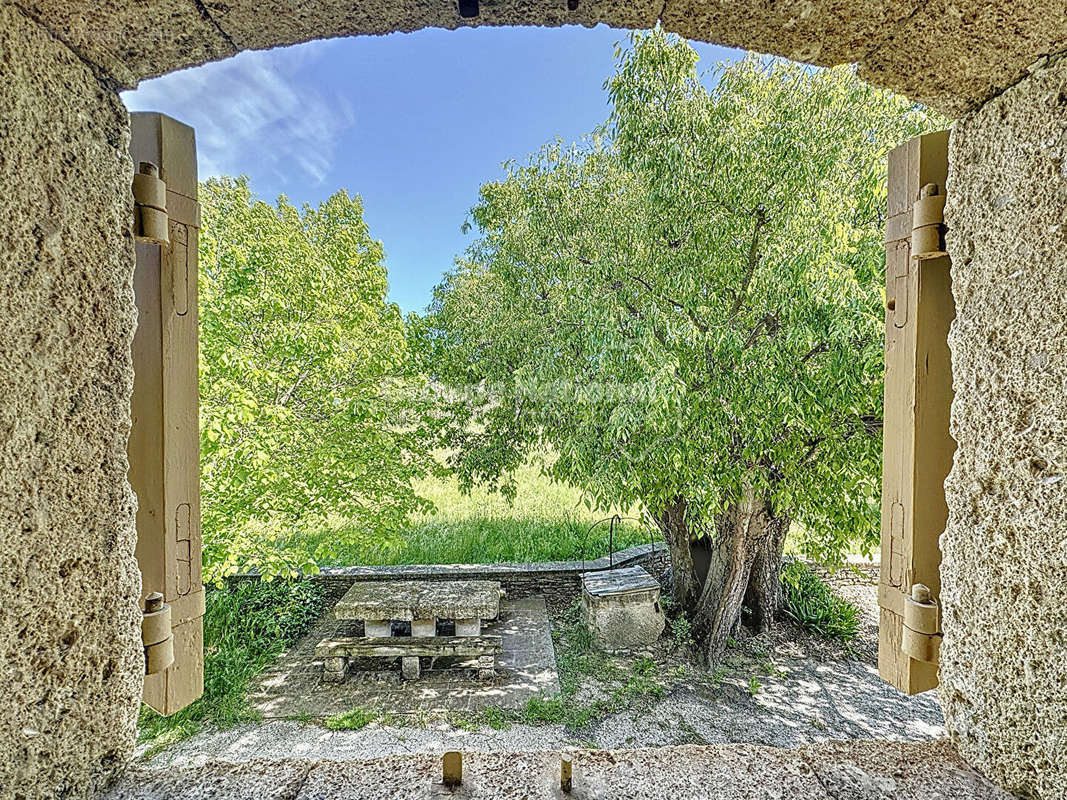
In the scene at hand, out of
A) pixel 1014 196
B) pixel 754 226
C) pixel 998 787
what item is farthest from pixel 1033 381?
pixel 754 226

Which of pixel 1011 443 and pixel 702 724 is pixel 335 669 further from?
pixel 1011 443

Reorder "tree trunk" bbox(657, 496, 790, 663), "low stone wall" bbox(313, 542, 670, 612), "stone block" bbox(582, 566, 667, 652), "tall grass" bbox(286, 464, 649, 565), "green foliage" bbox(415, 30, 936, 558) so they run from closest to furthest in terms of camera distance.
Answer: "green foliage" bbox(415, 30, 936, 558)
"tree trunk" bbox(657, 496, 790, 663)
"stone block" bbox(582, 566, 667, 652)
"low stone wall" bbox(313, 542, 670, 612)
"tall grass" bbox(286, 464, 649, 565)

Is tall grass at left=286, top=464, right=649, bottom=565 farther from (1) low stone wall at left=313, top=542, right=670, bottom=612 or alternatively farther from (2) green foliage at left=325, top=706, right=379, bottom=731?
(2) green foliage at left=325, top=706, right=379, bottom=731

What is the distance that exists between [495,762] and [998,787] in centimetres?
83

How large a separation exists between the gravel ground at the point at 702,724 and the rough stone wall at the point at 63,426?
7.88 ft

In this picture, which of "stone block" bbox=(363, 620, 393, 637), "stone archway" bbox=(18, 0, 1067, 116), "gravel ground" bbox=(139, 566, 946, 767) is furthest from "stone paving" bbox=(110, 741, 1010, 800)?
"stone block" bbox=(363, 620, 393, 637)

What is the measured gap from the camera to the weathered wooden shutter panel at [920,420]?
89 centimetres

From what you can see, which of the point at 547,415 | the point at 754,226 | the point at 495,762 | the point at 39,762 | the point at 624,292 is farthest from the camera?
the point at 547,415

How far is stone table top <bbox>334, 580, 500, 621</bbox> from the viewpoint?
3748 mm

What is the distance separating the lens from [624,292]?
3.61 meters

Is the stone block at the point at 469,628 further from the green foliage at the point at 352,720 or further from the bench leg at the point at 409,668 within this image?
the green foliage at the point at 352,720

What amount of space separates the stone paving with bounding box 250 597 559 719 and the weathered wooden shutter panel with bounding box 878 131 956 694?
3.11 m

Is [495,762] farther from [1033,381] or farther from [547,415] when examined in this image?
[547,415]

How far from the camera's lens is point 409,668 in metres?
3.66
